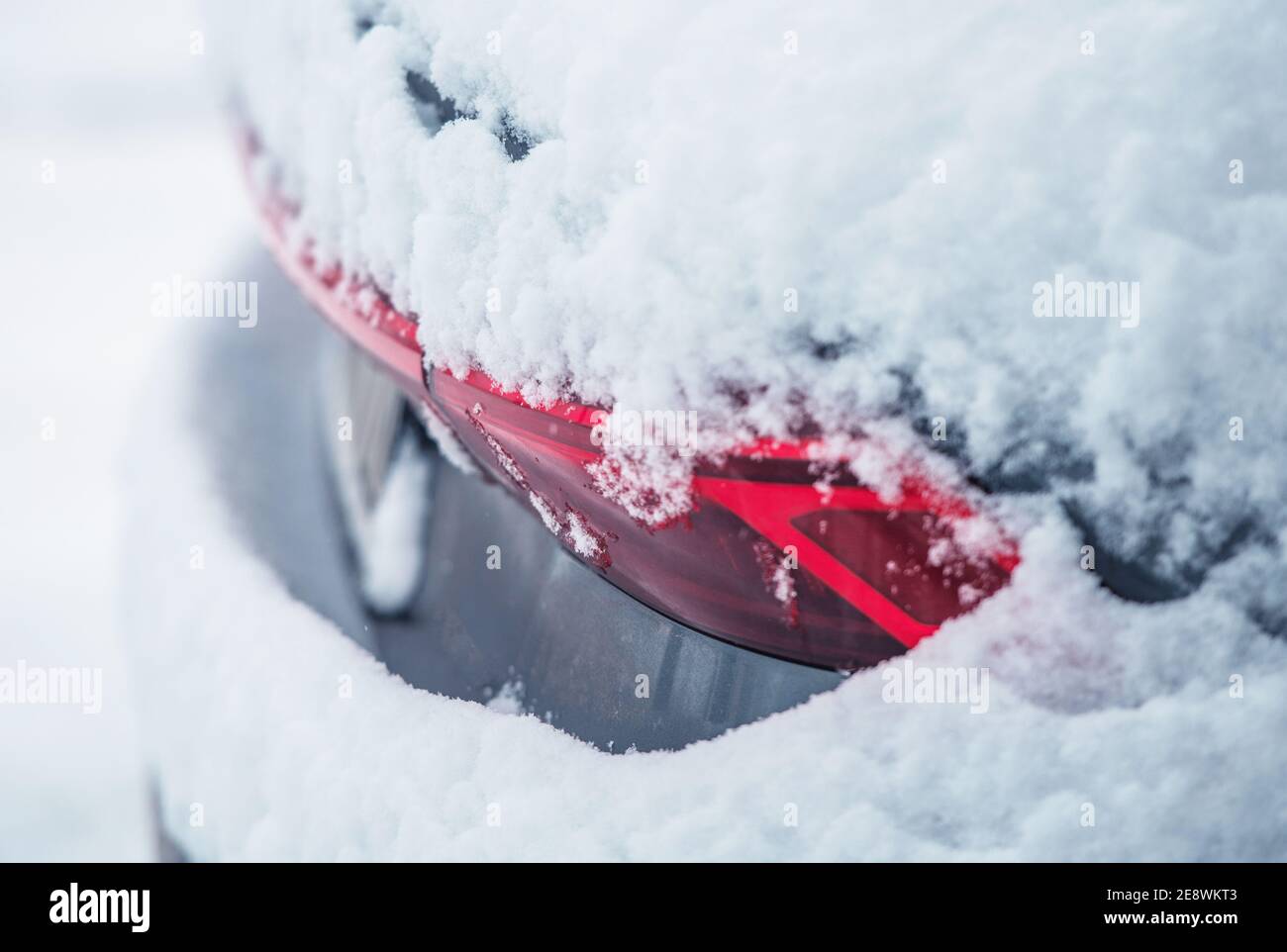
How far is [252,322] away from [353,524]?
735mm

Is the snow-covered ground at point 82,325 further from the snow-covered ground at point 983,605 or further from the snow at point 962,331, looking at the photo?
the snow at point 962,331

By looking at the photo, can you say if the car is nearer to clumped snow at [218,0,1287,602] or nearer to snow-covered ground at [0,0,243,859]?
clumped snow at [218,0,1287,602]

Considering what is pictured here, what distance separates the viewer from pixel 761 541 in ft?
2.58

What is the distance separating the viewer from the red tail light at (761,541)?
750 millimetres

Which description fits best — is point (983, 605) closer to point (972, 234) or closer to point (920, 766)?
point (920, 766)

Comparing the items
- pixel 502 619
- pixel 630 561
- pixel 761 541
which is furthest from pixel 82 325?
pixel 761 541

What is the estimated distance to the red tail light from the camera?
750 mm

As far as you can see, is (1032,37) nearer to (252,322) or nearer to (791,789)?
(791,789)

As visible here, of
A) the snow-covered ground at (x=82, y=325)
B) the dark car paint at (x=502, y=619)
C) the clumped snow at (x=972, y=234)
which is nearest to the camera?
the clumped snow at (x=972, y=234)

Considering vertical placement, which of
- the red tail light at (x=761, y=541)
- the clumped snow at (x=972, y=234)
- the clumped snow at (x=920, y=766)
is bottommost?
the clumped snow at (x=920, y=766)

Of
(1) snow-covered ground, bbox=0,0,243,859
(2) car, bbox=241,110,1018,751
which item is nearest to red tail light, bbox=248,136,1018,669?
(2) car, bbox=241,110,1018,751

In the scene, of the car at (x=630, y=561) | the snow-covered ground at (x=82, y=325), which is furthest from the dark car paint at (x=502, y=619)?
the snow-covered ground at (x=82, y=325)

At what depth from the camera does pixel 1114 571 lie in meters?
0.75
